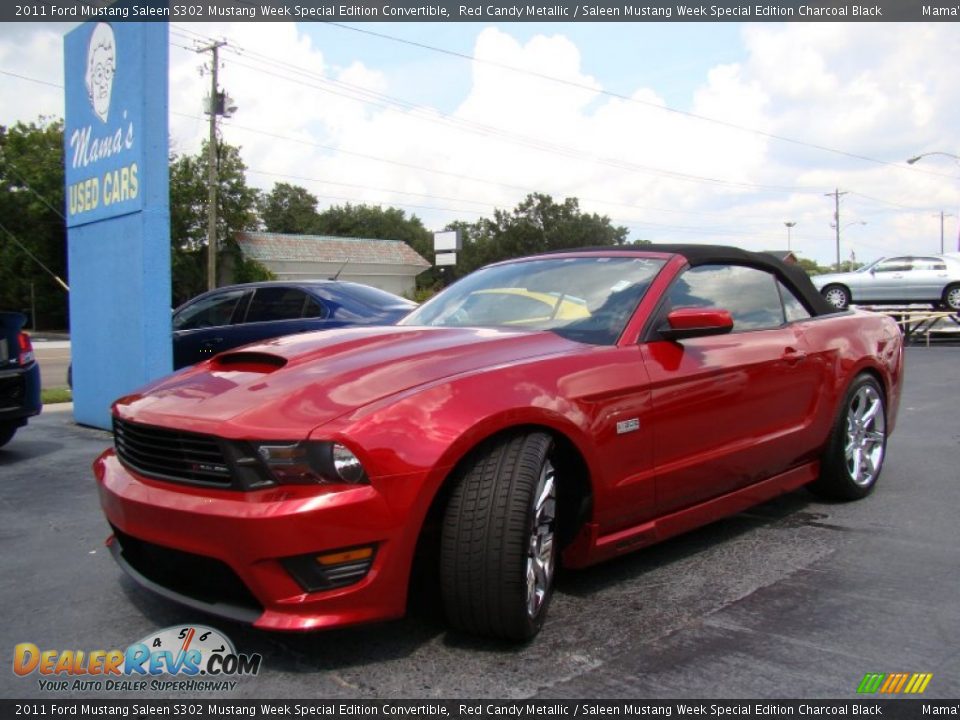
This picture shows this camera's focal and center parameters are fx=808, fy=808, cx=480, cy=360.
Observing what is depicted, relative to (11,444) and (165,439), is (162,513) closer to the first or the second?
(165,439)

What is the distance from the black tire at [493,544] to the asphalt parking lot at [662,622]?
15cm

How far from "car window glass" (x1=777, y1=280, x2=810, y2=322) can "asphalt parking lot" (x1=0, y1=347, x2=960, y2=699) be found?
1058 mm

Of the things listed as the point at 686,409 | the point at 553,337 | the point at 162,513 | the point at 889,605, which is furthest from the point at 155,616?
the point at 889,605

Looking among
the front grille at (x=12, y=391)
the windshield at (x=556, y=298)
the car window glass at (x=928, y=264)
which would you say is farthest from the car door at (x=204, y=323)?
the car window glass at (x=928, y=264)

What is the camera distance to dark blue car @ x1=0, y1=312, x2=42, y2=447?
6.10 metres

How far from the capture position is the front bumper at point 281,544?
2359mm

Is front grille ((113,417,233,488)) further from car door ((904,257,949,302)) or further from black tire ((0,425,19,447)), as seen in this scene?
car door ((904,257,949,302))

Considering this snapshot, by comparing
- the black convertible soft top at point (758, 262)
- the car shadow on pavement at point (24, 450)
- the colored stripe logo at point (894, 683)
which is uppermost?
the black convertible soft top at point (758, 262)

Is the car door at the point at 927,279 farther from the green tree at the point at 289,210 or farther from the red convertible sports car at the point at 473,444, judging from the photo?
the green tree at the point at 289,210

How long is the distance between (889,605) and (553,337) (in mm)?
1638

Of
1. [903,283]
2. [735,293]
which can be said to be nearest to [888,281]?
[903,283]

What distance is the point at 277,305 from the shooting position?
830cm

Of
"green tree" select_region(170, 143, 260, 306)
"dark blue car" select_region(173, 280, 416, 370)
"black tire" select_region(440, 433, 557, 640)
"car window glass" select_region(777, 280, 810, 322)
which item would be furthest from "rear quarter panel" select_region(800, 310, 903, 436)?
"green tree" select_region(170, 143, 260, 306)

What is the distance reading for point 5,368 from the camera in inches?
241
